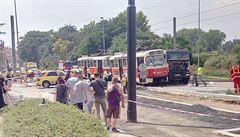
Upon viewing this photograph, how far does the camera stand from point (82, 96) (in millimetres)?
12656

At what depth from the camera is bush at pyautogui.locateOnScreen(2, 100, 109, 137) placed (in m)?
7.16

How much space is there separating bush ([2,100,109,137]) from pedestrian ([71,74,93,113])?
257 cm

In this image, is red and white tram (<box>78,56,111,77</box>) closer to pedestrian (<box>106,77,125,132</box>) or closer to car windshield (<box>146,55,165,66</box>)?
car windshield (<box>146,55,165,66</box>)

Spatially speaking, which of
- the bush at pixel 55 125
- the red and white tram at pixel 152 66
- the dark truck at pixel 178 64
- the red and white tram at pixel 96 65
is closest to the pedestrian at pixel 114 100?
the bush at pixel 55 125

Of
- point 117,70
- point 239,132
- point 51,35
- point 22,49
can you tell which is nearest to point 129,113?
point 239,132

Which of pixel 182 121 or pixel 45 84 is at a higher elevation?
pixel 45 84

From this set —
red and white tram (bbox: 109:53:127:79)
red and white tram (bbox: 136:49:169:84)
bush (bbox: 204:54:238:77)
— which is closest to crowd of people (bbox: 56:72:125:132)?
red and white tram (bbox: 136:49:169:84)

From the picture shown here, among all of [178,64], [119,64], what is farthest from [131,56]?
[119,64]

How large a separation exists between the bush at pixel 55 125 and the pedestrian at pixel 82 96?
2569 mm

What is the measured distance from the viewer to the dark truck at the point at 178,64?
3262cm

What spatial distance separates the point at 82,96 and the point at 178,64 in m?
21.3

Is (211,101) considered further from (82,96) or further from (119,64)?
(119,64)

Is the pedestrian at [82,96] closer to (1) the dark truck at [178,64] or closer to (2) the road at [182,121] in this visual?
(2) the road at [182,121]

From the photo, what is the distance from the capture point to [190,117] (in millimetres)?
14695
